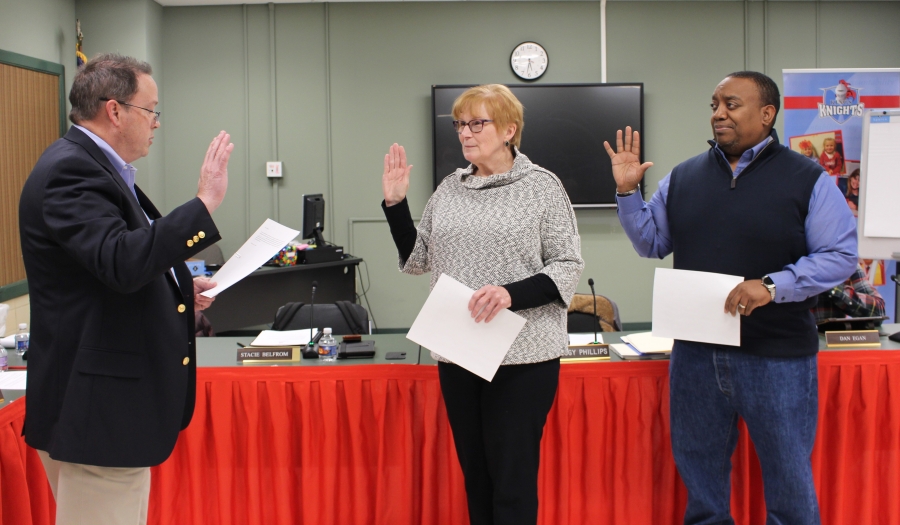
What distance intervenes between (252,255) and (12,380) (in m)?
0.98

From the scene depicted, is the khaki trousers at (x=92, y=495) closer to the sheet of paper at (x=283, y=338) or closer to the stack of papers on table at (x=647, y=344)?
the sheet of paper at (x=283, y=338)

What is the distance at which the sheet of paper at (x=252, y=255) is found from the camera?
1.63m

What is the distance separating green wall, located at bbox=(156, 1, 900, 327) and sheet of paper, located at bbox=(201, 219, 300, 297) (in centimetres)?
412

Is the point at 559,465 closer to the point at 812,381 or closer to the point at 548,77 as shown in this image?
the point at 812,381

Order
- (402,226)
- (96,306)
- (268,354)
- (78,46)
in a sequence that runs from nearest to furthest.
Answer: (96,306)
(402,226)
(268,354)
(78,46)

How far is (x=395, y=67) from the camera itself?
5.78m

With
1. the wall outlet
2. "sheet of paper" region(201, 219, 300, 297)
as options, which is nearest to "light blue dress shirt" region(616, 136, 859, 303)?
"sheet of paper" region(201, 219, 300, 297)

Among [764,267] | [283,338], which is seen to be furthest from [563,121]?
[764,267]

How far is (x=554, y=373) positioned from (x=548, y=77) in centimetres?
445

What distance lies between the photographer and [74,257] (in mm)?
1229

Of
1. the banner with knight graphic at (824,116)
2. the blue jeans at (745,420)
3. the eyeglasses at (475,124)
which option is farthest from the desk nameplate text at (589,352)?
the banner with knight graphic at (824,116)

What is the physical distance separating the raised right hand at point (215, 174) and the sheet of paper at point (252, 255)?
27 centimetres

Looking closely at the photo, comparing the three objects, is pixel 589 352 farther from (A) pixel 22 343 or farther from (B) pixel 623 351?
(A) pixel 22 343

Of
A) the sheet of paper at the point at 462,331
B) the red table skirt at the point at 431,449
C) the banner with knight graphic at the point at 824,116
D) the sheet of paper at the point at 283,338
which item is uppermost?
the banner with knight graphic at the point at 824,116
